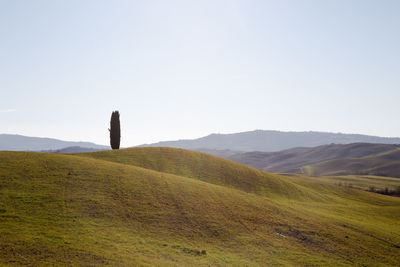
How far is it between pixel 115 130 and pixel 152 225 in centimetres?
4904

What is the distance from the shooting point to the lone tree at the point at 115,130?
69.6 m

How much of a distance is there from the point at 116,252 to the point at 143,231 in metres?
4.66

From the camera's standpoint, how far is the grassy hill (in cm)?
1973

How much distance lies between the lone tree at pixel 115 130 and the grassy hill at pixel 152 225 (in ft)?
103

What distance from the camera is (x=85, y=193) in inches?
1109

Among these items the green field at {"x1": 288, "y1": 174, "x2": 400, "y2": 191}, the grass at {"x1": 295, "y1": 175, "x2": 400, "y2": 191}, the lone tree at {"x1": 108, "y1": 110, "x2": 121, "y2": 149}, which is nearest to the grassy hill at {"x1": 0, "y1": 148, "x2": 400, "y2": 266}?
the lone tree at {"x1": 108, "y1": 110, "x2": 121, "y2": 149}

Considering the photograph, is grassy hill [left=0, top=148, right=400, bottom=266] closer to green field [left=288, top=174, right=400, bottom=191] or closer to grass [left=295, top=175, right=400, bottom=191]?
green field [left=288, top=174, right=400, bottom=191]

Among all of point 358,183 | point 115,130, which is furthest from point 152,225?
point 358,183

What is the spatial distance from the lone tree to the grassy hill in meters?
31.4

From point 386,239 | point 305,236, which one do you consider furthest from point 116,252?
point 386,239

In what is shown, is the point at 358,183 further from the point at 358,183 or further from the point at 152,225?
the point at 152,225

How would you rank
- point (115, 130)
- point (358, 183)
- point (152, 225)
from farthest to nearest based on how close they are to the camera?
point (358, 183)
point (115, 130)
point (152, 225)

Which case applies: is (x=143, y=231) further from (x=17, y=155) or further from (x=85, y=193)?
(x=17, y=155)

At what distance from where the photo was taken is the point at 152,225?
2550cm
